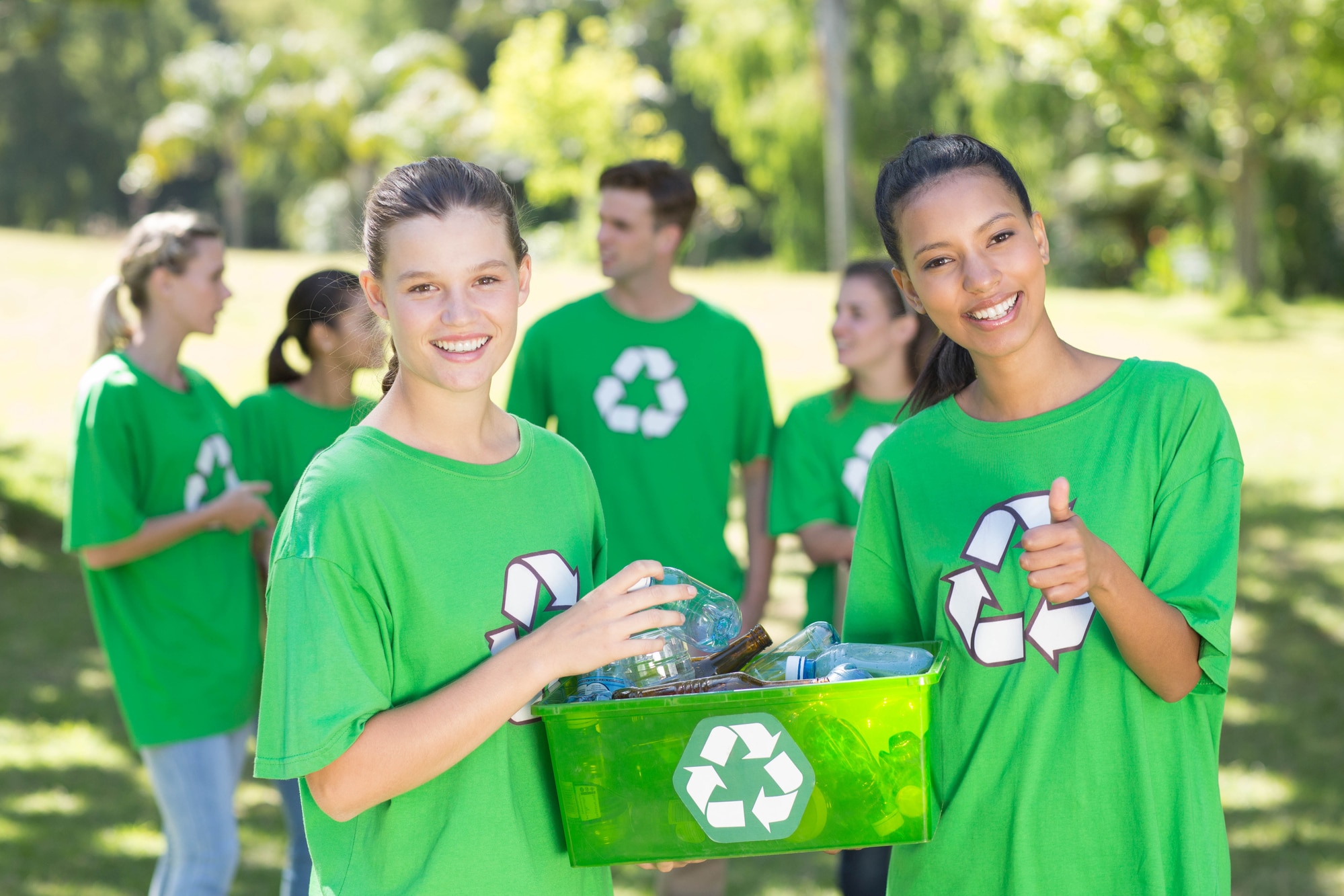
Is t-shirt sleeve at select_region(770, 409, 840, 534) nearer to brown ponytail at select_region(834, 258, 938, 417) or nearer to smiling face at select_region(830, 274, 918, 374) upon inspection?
brown ponytail at select_region(834, 258, 938, 417)

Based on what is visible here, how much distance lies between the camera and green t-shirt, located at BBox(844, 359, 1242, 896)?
1.93 meters

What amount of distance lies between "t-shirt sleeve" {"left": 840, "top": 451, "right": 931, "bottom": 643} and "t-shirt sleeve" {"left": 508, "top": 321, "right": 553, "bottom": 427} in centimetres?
222

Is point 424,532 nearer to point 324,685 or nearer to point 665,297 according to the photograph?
point 324,685

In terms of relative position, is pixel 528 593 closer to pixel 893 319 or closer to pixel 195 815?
pixel 195 815

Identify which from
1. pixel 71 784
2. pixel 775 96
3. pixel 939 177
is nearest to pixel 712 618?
pixel 939 177

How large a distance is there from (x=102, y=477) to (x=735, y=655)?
2266 millimetres

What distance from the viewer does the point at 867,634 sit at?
2.24 m

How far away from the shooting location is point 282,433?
13.8 ft

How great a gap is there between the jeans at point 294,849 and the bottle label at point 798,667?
90.5 inches

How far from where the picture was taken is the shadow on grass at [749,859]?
4.87 m

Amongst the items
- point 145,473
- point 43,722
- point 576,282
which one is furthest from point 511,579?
point 576,282

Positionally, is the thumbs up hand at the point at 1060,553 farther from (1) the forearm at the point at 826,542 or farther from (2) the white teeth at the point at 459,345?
(1) the forearm at the point at 826,542

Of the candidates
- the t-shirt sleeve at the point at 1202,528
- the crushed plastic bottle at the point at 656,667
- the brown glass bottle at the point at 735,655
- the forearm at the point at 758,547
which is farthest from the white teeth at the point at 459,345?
the forearm at the point at 758,547

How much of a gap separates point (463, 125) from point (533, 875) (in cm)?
3297
